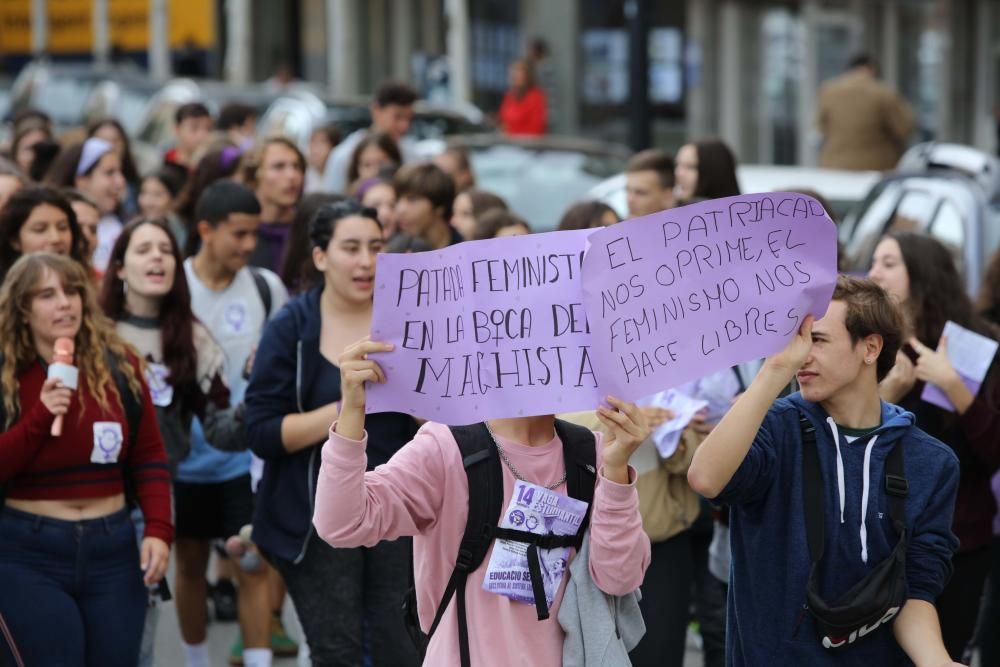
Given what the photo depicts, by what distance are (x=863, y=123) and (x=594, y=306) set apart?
34.6 ft

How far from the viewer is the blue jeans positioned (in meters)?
5.11

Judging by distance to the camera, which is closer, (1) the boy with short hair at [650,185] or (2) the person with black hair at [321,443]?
(2) the person with black hair at [321,443]

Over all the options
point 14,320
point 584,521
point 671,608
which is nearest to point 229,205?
point 14,320

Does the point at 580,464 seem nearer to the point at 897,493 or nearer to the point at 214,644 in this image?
the point at 897,493

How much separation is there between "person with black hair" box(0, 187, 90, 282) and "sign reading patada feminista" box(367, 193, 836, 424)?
3.06 m

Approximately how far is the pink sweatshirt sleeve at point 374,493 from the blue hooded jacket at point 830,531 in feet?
2.38

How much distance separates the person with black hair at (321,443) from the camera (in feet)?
Result: 18.1

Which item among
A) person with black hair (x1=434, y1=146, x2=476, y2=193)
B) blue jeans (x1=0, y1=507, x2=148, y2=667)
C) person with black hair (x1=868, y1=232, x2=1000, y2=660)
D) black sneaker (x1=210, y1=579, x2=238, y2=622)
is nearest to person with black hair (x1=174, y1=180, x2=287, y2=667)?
black sneaker (x1=210, y1=579, x2=238, y2=622)

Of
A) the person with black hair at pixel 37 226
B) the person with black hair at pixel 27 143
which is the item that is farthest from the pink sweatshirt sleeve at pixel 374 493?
the person with black hair at pixel 27 143

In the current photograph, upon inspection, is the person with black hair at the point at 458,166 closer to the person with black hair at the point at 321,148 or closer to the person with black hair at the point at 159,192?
the person with black hair at the point at 159,192

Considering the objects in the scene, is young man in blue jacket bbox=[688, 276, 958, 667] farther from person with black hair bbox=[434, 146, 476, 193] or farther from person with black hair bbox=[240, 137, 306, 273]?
person with black hair bbox=[434, 146, 476, 193]

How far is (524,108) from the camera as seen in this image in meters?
18.2

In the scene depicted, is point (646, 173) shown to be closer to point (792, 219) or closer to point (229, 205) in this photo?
point (229, 205)

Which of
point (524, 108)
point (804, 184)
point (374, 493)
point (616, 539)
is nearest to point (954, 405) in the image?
point (616, 539)
